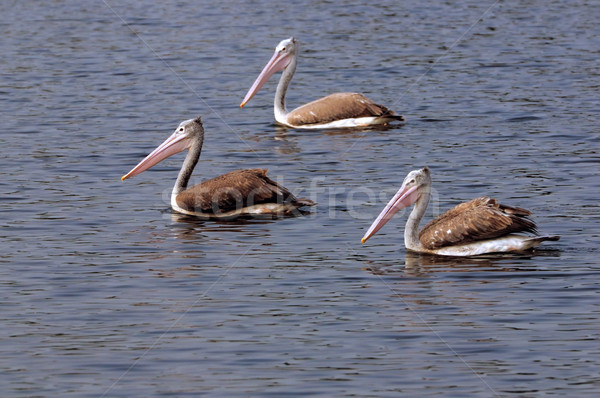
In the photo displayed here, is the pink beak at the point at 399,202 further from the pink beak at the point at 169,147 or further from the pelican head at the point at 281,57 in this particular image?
the pelican head at the point at 281,57

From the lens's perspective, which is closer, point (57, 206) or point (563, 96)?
point (57, 206)

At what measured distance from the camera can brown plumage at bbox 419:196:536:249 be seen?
1012 cm

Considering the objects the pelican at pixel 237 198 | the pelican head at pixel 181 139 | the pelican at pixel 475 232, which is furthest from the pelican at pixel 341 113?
the pelican at pixel 475 232

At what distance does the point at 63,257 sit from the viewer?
33.1ft

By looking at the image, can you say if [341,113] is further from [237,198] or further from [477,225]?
[477,225]

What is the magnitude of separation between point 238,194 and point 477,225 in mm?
2614

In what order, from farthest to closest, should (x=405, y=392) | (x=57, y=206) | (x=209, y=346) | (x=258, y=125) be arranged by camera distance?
1. (x=258, y=125)
2. (x=57, y=206)
3. (x=209, y=346)
4. (x=405, y=392)

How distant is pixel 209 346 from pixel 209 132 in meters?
8.90

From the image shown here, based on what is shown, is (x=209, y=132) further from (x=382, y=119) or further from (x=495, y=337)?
(x=495, y=337)

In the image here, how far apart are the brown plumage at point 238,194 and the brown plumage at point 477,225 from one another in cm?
187

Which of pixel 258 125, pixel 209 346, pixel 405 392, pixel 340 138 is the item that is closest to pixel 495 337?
pixel 405 392

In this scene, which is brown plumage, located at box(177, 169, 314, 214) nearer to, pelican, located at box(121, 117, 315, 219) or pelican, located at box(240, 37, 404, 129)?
pelican, located at box(121, 117, 315, 219)

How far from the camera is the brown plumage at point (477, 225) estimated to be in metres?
10.1

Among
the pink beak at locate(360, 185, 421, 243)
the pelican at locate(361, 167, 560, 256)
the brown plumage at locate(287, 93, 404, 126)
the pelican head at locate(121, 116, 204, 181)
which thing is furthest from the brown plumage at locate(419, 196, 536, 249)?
the brown plumage at locate(287, 93, 404, 126)
